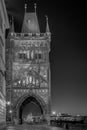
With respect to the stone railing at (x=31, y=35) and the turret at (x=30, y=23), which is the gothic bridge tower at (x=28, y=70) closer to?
the stone railing at (x=31, y=35)

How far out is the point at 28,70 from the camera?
3927 inches

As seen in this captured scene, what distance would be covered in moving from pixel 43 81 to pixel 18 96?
8480 mm

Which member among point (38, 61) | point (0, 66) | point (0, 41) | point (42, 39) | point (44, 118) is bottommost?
point (44, 118)

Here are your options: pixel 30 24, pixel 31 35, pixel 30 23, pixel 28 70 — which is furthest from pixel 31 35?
pixel 28 70

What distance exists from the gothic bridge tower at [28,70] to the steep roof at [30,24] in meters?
0.75

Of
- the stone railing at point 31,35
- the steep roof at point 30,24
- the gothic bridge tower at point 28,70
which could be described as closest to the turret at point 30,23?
the steep roof at point 30,24

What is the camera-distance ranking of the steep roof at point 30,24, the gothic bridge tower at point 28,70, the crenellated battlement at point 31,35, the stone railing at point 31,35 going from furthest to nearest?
the steep roof at point 30,24 → the stone railing at point 31,35 → the crenellated battlement at point 31,35 → the gothic bridge tower at point 28,70

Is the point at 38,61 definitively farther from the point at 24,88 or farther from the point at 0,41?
the point at 0,41

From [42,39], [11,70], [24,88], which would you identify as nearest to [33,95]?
[24,88]

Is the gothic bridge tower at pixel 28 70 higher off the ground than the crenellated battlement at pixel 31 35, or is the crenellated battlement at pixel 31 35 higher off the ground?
the crenellated battlement at pixel 31 35

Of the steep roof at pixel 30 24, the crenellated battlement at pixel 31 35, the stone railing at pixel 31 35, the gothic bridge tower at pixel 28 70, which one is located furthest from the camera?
the steep roof at pixel 30 24

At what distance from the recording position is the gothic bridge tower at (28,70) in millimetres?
97375

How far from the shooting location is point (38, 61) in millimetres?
100750

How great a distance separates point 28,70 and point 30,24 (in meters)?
16.9
